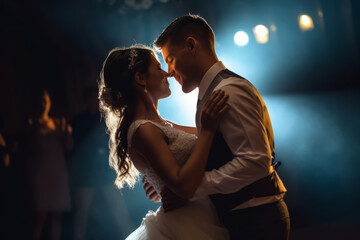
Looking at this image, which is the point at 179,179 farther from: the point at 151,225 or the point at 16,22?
the point at 16,22

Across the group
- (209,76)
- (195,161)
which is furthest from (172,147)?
(209,76)

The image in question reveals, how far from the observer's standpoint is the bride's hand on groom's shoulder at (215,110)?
1181mm

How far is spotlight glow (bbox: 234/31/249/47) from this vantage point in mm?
3201

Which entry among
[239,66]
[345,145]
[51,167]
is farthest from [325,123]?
[51,167]

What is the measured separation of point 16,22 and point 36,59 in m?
0.33

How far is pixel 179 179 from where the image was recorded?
118 cm

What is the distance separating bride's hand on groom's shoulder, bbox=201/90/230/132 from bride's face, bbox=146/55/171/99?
21.3 inches

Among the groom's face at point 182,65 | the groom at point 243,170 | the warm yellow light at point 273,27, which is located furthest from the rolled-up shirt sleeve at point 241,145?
the warm yellow light at point 273,27

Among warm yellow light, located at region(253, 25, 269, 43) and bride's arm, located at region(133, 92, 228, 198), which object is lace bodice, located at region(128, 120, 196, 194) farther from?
warm yellow light, located at region(253, 25, 269, 43)

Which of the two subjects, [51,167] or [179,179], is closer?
[179,179]

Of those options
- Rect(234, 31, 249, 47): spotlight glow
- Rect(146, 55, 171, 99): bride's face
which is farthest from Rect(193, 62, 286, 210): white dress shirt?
Rect(234, 31, 249, 47): spotlight glow

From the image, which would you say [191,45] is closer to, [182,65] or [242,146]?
[182,65]

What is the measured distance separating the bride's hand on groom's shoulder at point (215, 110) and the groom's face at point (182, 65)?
11.6 inches

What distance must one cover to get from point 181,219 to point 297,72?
247 centimetres
